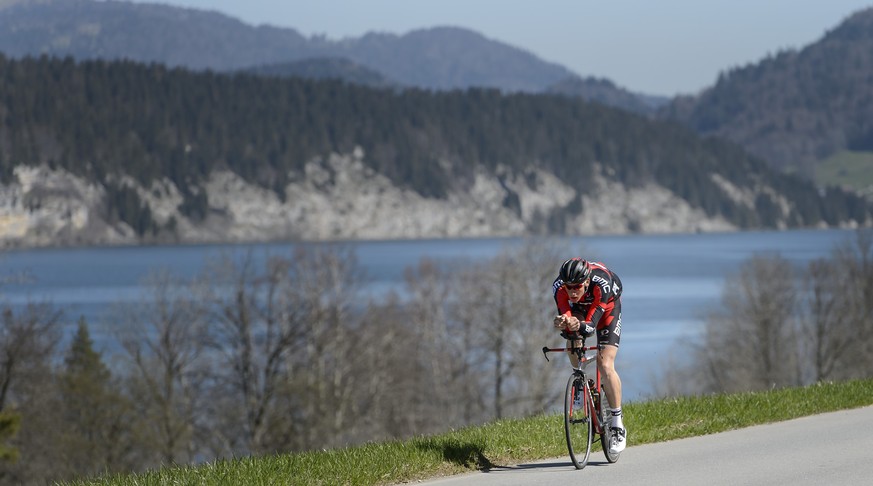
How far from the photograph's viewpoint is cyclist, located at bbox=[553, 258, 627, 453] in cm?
1140

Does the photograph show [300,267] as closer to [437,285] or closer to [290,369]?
[290,369]

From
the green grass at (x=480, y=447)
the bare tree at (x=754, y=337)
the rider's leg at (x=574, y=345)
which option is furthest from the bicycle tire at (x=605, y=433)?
the bare tree at (x=754, y=337)

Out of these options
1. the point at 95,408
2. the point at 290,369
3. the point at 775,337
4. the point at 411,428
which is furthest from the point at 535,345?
the point at 95,408

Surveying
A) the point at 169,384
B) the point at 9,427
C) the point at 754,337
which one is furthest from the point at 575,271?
the point at 754,337

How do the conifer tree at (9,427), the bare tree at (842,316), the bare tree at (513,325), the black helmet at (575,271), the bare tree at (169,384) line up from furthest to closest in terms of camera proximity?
the bare tree at (842,316), the bare tree at (513,325), the bare tree at (169,384), the conifer tree at (9,427), the black helmet at (575,271)

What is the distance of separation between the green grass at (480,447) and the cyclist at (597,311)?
1234 millimetres

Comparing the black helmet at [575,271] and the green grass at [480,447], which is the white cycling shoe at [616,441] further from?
the black helmet at [575,271]

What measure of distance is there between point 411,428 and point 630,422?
4287 cm

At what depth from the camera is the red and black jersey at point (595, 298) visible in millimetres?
11586

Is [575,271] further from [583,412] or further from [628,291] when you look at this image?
[628,291]

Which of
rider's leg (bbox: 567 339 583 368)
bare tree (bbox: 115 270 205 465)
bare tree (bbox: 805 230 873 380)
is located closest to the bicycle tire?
rider's leg (bbox: 567 339 583 368)

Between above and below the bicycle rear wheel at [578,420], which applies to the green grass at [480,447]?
below

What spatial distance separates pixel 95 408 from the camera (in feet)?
158

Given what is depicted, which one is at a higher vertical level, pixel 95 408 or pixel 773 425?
pixel 773 425
